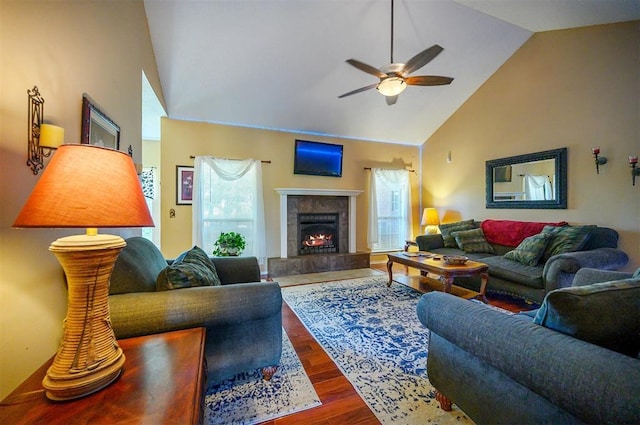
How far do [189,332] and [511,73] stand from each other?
535cm

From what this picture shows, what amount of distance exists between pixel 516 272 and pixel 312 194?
314cm

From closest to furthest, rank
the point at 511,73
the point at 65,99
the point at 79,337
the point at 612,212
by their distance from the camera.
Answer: the point at 79,337 → the point at 65,99 → the point at 612,212 → the point at 511,73

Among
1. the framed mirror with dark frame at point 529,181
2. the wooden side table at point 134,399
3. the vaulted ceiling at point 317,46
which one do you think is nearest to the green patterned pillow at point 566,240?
the framed mirror with dark frame at point 529,181

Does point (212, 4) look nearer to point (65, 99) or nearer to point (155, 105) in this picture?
point (155, 105)

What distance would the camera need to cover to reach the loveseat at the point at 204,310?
1308 mm

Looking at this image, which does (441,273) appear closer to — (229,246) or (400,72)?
(400,72)

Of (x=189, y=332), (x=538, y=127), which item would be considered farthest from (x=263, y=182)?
(x=538, y=127)

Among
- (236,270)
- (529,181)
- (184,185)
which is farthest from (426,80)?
(184,185)

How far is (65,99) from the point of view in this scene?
134cm

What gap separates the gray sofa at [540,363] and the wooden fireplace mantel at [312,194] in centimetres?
344

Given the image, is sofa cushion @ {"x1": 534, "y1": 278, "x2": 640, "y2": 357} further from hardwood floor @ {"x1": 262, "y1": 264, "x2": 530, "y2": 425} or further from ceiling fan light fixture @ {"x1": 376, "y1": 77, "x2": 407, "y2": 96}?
ceiling fan light fixture @ {"x1": 376, "y1": 77, "x2": 407, "y2": 96}

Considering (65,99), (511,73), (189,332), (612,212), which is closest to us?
(189,332)

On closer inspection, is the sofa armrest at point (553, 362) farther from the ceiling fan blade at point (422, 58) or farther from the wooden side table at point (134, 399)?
the ceiling fan blade at point (422, 58)

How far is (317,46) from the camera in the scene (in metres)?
3.36
